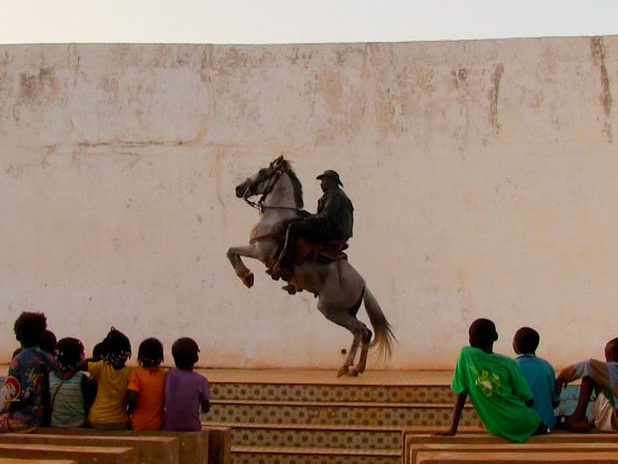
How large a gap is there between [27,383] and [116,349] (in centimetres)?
38

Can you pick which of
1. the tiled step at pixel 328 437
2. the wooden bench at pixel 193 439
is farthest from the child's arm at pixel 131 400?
the tiled step at pixel 328 437

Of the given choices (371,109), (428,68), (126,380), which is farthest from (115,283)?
(126,380)

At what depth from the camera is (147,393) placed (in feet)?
12.4

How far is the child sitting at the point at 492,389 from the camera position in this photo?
3369mm

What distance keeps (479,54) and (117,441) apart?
23.1ft

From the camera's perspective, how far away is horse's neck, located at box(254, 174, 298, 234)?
6.85 m

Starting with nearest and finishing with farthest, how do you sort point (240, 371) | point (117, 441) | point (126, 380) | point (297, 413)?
1. point (117, 441)
2. point (126, 380)
3. point (297, 413)
4. point (240, 371)

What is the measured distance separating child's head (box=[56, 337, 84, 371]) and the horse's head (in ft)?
10.5

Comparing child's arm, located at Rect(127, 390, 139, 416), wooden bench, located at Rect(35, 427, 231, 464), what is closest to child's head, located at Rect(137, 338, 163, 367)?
child's arm, located at Rect(127, 390, 139, 416)

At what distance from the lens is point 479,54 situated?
9008 mm

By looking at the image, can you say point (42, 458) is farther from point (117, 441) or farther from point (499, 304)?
point (499, 304)

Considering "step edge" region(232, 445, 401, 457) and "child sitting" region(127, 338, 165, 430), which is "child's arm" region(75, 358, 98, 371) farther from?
"step edge" region(232, 445, 401, 457)

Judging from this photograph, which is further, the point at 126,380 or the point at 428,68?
the point at 428,68

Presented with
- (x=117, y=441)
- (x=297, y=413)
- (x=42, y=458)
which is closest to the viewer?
(x=42, y=458)
